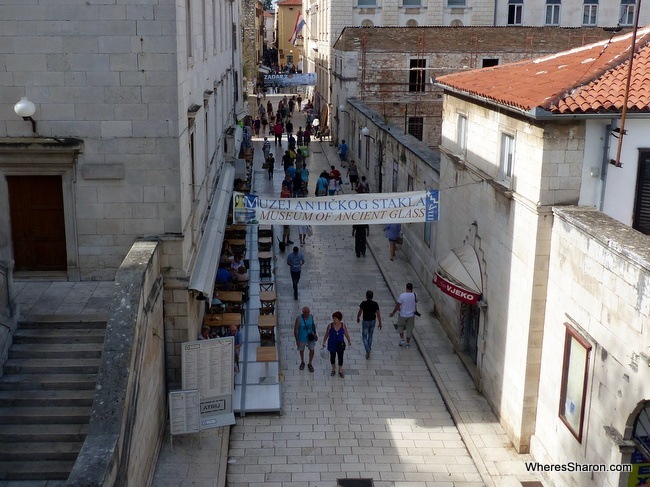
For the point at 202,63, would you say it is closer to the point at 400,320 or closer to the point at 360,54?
the point at 400,320

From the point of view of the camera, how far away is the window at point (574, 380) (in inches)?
398

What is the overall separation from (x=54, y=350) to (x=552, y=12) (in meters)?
42.3

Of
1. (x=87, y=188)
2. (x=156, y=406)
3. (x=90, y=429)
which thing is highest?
(x=87, y=188)

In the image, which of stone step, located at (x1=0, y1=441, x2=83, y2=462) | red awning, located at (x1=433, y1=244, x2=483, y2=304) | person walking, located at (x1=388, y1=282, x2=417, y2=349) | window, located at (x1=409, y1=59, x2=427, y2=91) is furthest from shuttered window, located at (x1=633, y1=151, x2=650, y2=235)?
window, located at (x1=409, y1=59, x2=427, y2=91)

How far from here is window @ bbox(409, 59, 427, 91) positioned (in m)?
36.2

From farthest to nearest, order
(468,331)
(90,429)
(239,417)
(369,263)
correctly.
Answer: (369,263)
(468,331)
(239,417)
(90,429)

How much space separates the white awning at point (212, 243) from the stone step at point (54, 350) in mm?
2043

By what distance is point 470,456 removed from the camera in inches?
480

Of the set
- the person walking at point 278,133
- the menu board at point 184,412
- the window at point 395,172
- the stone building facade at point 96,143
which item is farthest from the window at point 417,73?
the menu board at point 184,412

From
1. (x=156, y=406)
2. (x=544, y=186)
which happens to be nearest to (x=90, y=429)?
(x=156, y=406)

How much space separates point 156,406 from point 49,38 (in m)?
6.13

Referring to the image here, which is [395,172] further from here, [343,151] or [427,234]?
[343,151]

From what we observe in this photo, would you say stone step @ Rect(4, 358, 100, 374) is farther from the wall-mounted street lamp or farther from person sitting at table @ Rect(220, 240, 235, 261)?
person sitting at table @ Rect(220, 240, 235, 261)

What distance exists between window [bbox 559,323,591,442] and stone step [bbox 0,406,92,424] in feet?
22.7
